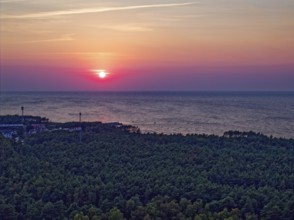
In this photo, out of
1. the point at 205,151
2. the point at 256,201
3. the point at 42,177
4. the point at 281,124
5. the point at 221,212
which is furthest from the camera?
the point at 281,124

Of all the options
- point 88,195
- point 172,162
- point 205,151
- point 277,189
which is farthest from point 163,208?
point 205,151

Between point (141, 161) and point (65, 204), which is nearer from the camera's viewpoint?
point (65, 204)

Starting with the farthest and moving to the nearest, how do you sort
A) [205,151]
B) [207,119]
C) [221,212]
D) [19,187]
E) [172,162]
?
[207,119]
[205,151]
[172,162]
[19,187]
[221,212]

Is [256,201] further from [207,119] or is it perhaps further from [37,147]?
[207,119]

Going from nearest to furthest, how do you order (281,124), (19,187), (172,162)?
(19,187) → (172,162) → (281,124)

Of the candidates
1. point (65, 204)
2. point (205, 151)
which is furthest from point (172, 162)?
point (65, 204)

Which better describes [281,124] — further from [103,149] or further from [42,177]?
[42,177]
